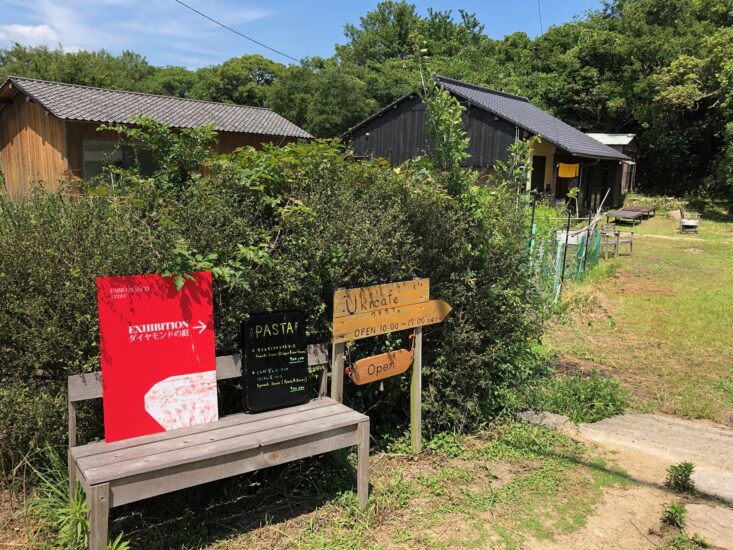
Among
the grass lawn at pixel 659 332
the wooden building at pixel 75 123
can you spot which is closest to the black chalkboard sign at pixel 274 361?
the grass lawn at pixel 659 332

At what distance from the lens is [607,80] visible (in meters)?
34.8

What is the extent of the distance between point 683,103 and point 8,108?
29879mm

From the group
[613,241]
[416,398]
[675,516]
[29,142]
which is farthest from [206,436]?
[29,142]

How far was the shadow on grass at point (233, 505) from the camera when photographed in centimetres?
274

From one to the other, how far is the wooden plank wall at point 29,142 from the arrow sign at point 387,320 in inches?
643

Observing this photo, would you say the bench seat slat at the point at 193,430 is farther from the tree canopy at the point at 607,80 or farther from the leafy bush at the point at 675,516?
the tree canopy at the point at 607,80

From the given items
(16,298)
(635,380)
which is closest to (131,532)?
(16,298)

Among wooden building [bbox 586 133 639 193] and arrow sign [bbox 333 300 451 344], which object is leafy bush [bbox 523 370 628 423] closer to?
arrow sign [bbox 333 300 451 344]

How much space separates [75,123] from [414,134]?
13353mm

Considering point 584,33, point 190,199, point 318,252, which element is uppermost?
point 584,33

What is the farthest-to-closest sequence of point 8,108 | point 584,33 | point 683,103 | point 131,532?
point 584,33
point 683,103
point 8,108
point 131,532

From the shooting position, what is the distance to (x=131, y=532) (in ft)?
9.00

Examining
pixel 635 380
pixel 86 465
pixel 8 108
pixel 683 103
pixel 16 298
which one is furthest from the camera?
pixel 683 103

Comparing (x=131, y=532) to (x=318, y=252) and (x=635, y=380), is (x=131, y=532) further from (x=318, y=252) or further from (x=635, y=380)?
(x=635, y=380)
